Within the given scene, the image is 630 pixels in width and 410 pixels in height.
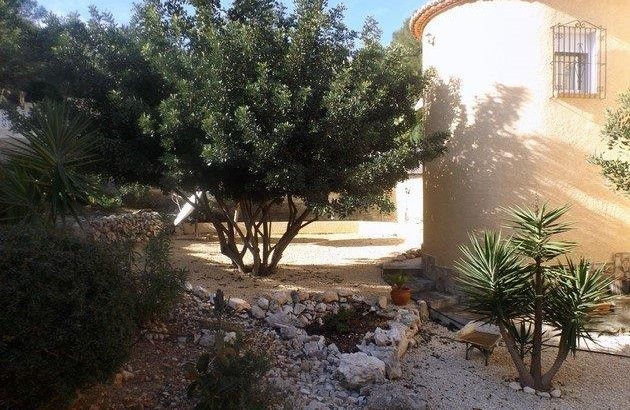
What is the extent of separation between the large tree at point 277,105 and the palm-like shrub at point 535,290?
3.14m

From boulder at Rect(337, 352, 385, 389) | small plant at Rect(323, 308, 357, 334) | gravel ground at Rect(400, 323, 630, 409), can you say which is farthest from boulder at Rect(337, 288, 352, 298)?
boulder at Rect(337, 352, 385, 389)

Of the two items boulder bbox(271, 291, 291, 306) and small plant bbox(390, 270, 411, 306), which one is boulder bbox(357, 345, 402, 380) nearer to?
boulder bbox(271, 291, 291, 306)

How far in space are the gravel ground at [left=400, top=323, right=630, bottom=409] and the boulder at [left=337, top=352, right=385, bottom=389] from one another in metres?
0.31

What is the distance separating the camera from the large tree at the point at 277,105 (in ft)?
28.1

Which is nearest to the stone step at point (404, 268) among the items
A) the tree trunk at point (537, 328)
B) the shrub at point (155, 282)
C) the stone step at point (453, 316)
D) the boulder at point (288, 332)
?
the stone step at point (453, 316)

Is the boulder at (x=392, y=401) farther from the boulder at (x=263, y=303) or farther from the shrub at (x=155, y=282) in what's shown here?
the boulder at (x=263, y=303)

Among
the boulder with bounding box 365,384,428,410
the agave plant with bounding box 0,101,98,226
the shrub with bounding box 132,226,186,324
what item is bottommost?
the boulder with bounding box 365,384,428,410

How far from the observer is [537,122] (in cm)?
993

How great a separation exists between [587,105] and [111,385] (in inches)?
371

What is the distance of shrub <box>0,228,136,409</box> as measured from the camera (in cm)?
347

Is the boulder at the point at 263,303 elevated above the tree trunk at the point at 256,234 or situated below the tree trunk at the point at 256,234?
below

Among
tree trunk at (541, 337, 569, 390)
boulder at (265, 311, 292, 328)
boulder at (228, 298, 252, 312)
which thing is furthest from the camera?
boulder at (228, 298, 252, 312)

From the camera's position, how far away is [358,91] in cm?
893

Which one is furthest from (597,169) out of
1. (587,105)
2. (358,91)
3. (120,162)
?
(120,162)
